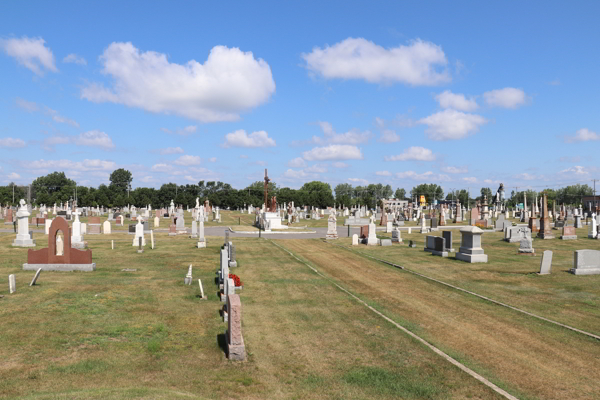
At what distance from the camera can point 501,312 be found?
1295 centimetres

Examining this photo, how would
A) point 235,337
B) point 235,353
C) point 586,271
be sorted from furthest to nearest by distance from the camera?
1. point 586,271
2. point 235,337
3. point 235,353

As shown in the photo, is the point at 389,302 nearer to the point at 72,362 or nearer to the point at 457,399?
the point at 457,399

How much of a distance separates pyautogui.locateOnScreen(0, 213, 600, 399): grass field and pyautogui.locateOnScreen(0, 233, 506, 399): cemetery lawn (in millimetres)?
35

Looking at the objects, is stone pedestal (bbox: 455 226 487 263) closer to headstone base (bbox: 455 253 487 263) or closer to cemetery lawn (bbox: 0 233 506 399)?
headstone base (bbox: 455 253 487 263)

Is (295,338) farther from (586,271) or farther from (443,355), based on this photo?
(586,271)

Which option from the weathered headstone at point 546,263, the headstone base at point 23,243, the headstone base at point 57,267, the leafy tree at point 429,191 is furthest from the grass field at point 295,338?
the leafy tree at point 429,191

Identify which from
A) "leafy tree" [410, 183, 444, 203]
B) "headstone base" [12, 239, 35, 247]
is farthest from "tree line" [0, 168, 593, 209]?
"headstone base" [12, 239, 35, 247]

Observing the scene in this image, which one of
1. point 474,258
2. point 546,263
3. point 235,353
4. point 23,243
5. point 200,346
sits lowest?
point 200,346

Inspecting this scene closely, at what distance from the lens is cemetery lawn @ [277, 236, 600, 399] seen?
333 inches

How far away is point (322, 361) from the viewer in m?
8.89

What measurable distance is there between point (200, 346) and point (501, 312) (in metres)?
8.98

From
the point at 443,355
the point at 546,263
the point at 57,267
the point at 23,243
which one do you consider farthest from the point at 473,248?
the point at 23,243

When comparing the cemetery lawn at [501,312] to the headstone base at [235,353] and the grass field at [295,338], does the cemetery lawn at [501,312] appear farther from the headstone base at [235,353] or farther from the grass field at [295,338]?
the headstone base at [235,353]

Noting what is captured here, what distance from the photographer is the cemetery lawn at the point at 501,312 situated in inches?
333
